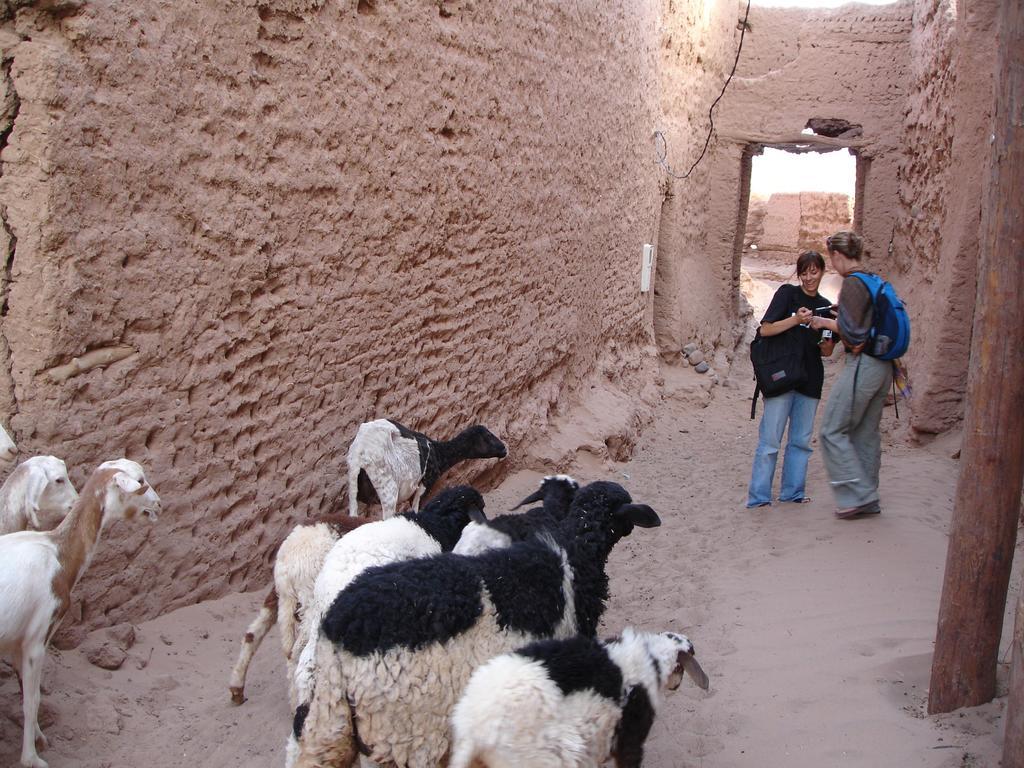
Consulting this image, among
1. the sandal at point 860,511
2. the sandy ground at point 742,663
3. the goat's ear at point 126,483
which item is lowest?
the sandy ground at point 742,663

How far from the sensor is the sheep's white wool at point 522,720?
256 cm

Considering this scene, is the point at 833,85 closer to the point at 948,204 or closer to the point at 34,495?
the point at 948,204

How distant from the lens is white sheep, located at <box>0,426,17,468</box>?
3.22 m

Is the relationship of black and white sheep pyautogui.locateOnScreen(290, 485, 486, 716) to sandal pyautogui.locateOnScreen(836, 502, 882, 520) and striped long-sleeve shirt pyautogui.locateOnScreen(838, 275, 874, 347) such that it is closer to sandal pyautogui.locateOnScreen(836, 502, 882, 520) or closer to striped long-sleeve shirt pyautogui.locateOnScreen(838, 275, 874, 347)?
striped long-sleeve shirt pyautogui.locateOnScreen(838, 275, 874, 347)

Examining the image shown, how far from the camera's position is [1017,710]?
282cm

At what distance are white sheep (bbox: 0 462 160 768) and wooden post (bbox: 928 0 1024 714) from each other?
318cm

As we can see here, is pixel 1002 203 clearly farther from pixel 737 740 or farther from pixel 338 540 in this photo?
pixel 338 540

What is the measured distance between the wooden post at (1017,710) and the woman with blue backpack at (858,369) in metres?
3.04

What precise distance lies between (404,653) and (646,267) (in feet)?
28.1

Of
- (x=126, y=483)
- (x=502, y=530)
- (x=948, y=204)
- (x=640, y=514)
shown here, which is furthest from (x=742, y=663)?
(x=948, y=204)

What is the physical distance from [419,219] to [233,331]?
1.73 meters

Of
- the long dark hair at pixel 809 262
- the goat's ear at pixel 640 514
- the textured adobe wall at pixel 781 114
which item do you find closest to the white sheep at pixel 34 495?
the goat's ear at pixel 640 514

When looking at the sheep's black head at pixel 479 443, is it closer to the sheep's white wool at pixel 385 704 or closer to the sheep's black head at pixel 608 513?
the sheep's black head at pixel 608 513

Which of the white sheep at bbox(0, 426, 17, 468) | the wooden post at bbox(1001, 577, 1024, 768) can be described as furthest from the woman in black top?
the white sheep at bbox(0, 426, 17, 468)
